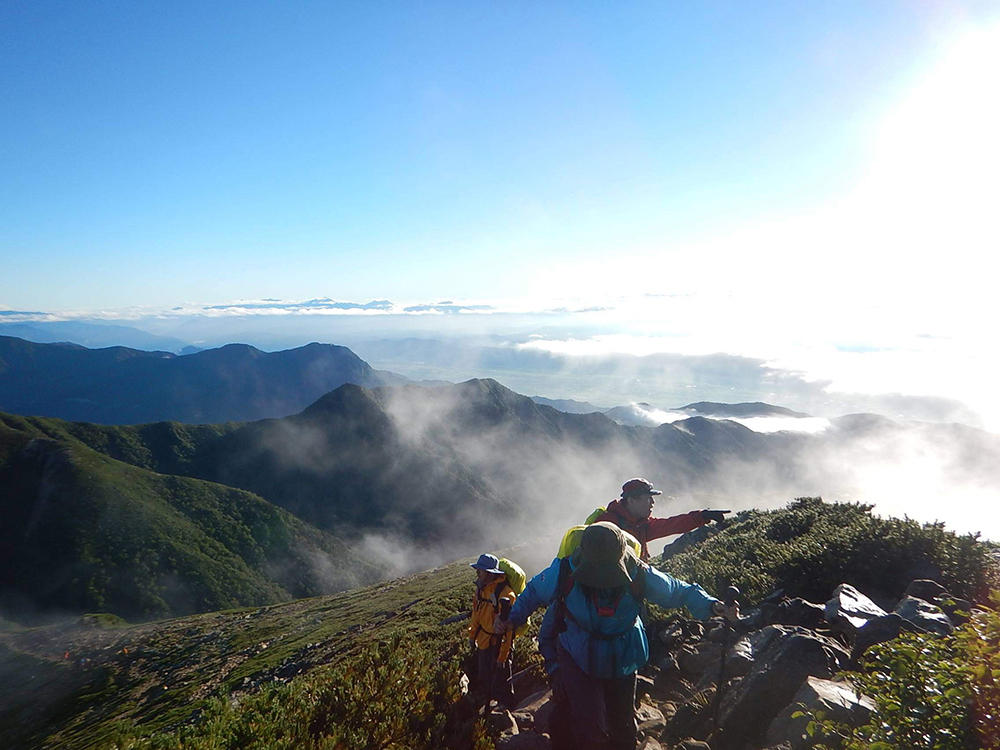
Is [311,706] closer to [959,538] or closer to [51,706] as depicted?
[959,538]

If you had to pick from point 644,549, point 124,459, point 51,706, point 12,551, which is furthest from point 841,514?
point 124,459

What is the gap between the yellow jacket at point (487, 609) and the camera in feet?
28.2

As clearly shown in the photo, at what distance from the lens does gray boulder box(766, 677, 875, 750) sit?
5.02 meters

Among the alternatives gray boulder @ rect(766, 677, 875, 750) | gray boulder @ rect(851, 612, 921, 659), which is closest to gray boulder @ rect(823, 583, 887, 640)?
gray boulder @ rect(851, 612, 921, 659)

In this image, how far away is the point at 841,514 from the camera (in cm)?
1327

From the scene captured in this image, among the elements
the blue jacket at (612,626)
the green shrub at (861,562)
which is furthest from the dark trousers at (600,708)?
the green shrub at (861,562)

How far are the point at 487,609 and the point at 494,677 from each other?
1124 millimetres

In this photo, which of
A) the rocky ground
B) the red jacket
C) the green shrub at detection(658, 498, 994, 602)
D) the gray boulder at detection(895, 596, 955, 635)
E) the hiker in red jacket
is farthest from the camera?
the green shrub at detection(658, 498, 994, 602)

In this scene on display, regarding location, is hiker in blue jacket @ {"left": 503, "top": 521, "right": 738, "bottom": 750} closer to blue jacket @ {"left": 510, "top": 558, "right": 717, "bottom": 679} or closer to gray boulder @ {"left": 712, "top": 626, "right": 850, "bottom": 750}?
blue jacket @ {"left": 510, "top": 558, "right": 717, "bottom": 679}

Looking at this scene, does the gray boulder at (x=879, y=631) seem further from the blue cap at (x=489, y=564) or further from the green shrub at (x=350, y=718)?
the blue cap at (x=489, y=564)

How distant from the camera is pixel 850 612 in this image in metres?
7.33

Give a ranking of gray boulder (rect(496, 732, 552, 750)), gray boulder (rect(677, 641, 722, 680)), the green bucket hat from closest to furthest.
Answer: the green bucket hat, gray boulder (rect(496, 732, 552, 750)), gray boulder (rect(677, 641, 722, 680))

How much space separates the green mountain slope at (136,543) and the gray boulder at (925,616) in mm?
118809

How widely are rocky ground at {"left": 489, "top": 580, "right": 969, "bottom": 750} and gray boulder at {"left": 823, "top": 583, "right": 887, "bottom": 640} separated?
0.02 metres
